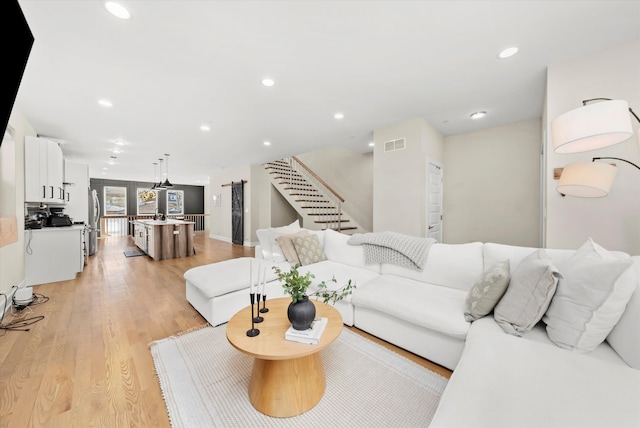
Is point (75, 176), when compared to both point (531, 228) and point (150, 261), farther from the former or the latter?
point (531, 228)

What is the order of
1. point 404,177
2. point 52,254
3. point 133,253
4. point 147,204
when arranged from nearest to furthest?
1. point 52,254
2. point 404,177
3. point 133,253
4. point 147,204

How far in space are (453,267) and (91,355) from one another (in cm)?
311

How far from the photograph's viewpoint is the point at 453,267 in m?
2.21

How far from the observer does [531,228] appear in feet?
13.5

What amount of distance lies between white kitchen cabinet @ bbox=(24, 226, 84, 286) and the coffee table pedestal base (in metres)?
4.39

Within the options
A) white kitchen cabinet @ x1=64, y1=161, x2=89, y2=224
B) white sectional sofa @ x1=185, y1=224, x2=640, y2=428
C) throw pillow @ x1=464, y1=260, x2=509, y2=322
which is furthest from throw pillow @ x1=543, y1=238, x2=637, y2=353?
white kitchen cabinet @ x1=64, y1=161, x2=89, y2=224

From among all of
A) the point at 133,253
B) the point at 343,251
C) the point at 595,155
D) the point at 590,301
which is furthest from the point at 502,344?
the point at 133,253

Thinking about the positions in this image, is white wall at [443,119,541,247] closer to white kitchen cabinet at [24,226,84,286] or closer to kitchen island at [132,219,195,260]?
kitchen island at [132,219,195,260]

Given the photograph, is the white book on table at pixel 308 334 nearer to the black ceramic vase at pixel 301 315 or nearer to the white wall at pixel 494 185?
the black ceramic vase at pixel 301 315

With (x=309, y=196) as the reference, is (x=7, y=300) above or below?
below

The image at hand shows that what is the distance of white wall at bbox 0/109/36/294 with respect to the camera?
9.16 feet

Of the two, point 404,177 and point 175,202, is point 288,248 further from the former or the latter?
point 175,202

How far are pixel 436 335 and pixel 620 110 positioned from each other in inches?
72.2

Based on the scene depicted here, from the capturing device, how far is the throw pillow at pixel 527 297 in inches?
53.9
